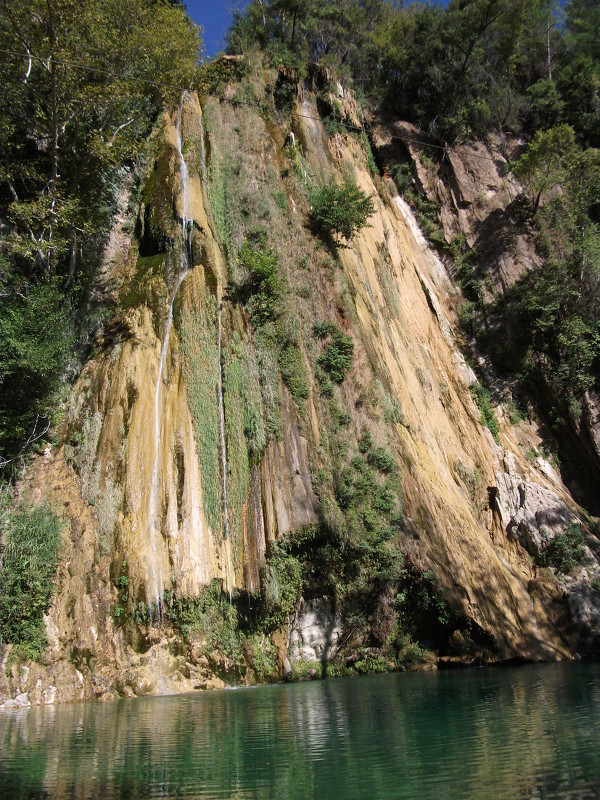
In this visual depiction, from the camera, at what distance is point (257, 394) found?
1603cm

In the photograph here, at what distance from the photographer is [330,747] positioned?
5.80 meters

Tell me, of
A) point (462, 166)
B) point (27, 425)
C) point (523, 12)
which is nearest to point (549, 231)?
point (462, 166)

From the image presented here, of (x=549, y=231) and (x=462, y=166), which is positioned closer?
(x=549, y=231)

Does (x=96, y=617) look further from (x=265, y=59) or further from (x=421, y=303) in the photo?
(x=265, y=59)

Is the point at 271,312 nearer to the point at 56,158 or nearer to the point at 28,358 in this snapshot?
the point at 28,358

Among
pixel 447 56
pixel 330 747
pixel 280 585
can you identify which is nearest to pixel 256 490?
pixel 280 585

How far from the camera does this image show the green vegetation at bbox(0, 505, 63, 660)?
12008 millimetres

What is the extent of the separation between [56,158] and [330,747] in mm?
15808

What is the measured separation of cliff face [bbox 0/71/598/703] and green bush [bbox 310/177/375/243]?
2.25 ft

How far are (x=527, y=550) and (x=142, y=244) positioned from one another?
15.1 m

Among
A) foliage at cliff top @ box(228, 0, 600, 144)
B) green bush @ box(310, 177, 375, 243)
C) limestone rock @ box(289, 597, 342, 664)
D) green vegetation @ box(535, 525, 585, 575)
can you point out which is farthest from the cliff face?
foliage at cliff top @ box(228, 0, 600, 144)

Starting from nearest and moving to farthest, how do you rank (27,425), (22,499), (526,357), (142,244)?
(22,499) < (27,425) < (142,244) < (526,357)

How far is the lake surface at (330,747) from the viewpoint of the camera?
4.46 meters

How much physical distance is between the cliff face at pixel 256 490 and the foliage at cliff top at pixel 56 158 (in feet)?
4.09
